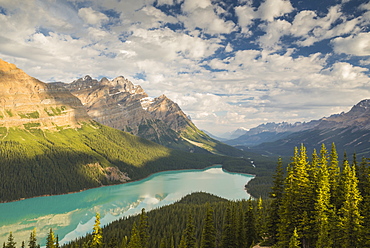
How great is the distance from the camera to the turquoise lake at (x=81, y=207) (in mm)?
99881

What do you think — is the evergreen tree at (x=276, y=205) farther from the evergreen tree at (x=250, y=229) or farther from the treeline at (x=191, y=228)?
the evergreen tree at (x=250, y=229)

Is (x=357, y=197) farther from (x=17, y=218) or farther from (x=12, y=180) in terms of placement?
(x=12, y=180)

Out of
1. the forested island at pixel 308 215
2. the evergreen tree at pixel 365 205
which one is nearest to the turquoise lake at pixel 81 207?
the forested island at pixel 308 215

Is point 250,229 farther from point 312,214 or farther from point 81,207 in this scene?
point 81,207

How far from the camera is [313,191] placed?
4094 centimetres

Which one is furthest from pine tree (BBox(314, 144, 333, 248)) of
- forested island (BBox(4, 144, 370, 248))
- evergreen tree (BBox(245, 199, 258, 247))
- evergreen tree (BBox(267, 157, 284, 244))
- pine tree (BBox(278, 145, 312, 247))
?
evergreen tree (BBox(245, 199, 258, 247))

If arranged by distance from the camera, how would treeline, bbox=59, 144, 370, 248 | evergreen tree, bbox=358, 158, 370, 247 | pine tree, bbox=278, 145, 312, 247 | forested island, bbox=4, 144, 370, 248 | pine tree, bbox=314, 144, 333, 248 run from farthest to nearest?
pine tree, bbox=278, 145, 312, 247 < forested island, bbox=4, 144, 370, 248 < treeline, bbox=59, 144, 370, 248 < evergreen tree, bbox=358, 158, 370, 247 < pine tree, bbox=314, 144, 333, 248

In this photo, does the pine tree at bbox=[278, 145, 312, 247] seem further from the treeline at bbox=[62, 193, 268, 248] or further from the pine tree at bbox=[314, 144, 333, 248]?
the treeline at bbox=[62, 193, 268, 248]

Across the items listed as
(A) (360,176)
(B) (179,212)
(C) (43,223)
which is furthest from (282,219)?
(C) (43,223)

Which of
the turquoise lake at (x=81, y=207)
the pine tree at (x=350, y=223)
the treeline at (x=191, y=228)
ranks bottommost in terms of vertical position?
the turquoise lake at (x=81, y=207)

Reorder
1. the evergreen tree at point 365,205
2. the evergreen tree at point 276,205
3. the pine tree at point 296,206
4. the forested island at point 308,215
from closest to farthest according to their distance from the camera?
the evergreen tree at point 365,205 < the forested island at point 308,215 < the pine tree at point 296,206 < the evergreen tree at point 276,205

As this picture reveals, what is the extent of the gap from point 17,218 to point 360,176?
12856cm

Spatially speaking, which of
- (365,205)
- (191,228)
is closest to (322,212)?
(365,205)

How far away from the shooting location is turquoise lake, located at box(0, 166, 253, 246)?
9988cm
